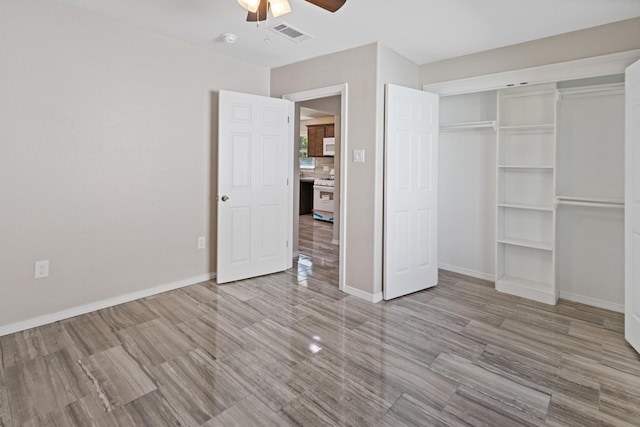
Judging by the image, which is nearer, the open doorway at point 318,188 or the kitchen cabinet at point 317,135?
the open doorway at point 318,188

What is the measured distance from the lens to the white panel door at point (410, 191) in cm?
333

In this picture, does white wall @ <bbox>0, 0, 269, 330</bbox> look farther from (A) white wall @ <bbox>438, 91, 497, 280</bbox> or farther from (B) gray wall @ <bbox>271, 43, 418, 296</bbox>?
(A) white wall @ <bbox>438, 91, 497, 280</bbox>

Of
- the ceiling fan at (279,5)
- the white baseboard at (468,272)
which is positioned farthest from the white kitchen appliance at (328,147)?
the ceiling fan at (279,5)

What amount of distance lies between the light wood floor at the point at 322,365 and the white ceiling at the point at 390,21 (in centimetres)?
249

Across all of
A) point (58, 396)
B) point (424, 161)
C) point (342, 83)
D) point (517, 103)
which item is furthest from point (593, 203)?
point (58, 396)

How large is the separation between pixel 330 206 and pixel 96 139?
535cm

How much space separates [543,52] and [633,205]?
1598 mm

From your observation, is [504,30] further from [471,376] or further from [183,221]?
[183,221]

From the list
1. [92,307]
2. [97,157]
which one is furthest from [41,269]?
[97,157]

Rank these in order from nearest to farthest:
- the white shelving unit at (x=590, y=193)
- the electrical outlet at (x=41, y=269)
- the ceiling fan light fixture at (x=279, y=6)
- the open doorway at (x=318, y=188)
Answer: the ceiling fan light fixture at (x=279, y=6)
the electrical outlet at (x=41, y=269)
the white shelving unit at (x=590, y=193)
the open doorway at (x=318, y=188)

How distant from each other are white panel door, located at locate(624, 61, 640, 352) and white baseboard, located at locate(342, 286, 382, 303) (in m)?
1.90

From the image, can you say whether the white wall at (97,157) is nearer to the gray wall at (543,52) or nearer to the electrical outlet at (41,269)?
the electrical outlet at (41,269)

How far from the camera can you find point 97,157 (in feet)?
9.66

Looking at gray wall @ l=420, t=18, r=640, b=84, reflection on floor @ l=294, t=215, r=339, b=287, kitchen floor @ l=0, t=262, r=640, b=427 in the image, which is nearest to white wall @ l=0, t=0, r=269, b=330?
kitchen floor @ l=0, t=262, r=640, b=427
